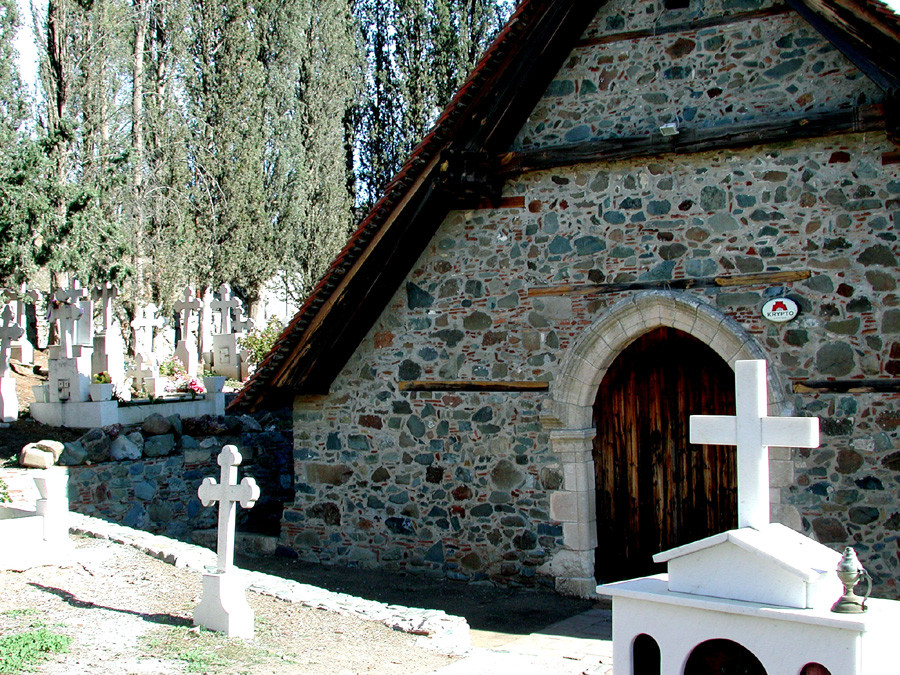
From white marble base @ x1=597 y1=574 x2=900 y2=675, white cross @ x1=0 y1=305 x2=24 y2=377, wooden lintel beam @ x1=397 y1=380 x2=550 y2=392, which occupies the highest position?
white cross @ x1=0 y1=305 x2=24 y2=377

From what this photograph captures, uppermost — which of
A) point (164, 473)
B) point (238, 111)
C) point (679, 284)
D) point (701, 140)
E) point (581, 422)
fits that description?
point (238, 111)

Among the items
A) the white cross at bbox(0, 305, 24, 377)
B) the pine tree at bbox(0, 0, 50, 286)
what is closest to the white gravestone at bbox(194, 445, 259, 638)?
the white cross at bbox(0, 305, 24, 377)

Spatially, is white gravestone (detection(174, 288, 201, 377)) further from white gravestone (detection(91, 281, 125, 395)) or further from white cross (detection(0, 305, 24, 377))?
white cross (detection(0, 305, 24, 377))

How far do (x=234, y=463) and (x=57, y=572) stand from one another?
194cm

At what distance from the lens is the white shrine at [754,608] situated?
337 cm

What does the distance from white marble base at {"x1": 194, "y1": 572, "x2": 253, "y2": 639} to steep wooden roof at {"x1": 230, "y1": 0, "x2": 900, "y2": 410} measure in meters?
3.67

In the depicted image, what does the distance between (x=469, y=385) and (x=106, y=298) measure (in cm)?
818

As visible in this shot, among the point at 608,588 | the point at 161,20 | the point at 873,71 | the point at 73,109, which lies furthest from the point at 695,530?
the point at 161,20

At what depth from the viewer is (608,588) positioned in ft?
12.9

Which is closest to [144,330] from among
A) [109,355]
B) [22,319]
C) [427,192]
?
[109,355]

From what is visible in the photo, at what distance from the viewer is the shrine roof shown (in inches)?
136

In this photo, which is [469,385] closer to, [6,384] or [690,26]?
[690,26]

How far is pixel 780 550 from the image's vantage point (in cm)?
355

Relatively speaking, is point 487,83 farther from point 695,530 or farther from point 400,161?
point 400,161
